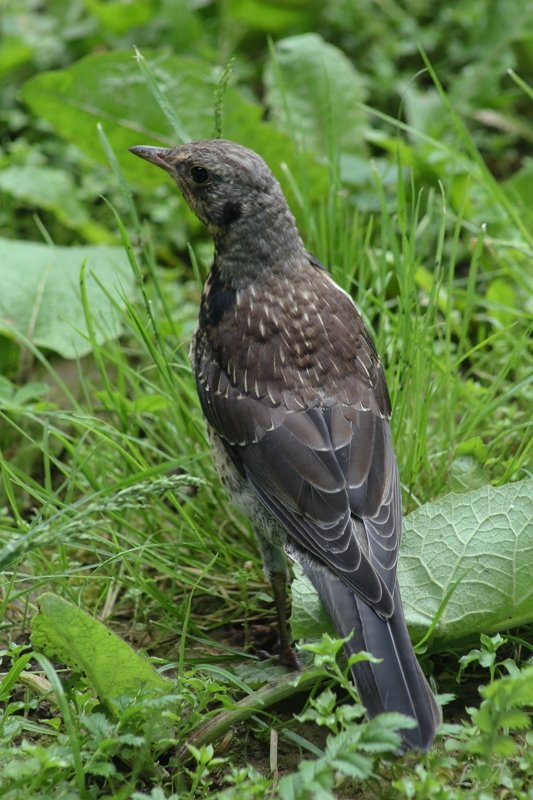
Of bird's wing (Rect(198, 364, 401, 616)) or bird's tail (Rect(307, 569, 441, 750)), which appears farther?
bird's wing (Rect(198, 364, 401, 616))

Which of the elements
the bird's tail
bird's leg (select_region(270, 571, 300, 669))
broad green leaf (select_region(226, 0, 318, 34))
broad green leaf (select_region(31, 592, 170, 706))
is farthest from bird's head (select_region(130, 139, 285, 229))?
broad green leaf (select_region(226, 0, 318, 34))

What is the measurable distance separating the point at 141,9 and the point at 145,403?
10.4 feet

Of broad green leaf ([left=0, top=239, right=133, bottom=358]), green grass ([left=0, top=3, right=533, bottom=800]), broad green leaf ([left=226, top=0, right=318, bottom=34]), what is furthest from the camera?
broad green leaf ([left=226, top=0, right=318, bottom=34])

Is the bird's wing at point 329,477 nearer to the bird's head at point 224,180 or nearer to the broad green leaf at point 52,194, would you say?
the bird's head at point 224,180

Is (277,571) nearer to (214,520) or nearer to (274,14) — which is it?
(214,520)

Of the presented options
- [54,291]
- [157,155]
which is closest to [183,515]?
[157,155]

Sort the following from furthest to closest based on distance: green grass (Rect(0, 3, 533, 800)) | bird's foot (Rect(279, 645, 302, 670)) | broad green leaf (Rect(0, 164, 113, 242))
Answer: broad green leaf (Rect(0, 164, 113, 242))
bird's foot (Rect(279, 645, 302, 670))
green grass (Rect(0, 3, 533, 800))

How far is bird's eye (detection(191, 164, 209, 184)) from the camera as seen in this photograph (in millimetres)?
3941

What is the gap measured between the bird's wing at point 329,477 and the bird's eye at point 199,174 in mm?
771

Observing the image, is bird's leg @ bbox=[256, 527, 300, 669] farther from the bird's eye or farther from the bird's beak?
the bird's beak

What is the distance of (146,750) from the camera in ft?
9.68

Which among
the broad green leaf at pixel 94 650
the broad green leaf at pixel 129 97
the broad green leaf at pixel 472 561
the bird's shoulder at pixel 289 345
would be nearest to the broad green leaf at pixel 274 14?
the broad green leaf at pixel 129 97

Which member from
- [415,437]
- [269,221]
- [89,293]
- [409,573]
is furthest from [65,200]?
[409,573]

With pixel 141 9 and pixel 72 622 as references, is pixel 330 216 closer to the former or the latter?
pixel 72 622
